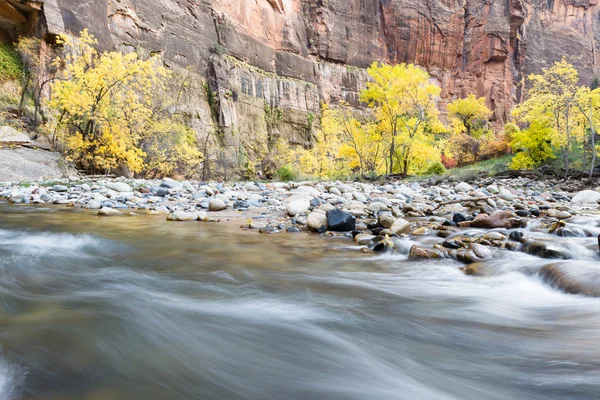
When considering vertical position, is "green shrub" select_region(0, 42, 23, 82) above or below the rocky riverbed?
above

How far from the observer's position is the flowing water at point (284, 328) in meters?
1.20

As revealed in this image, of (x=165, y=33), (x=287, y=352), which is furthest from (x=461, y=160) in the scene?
(x=287, y=352)

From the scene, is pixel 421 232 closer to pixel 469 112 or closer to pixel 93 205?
pixel 93 205

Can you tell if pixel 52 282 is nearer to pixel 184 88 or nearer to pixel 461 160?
pixel 184 88

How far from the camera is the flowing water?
1.20 metres

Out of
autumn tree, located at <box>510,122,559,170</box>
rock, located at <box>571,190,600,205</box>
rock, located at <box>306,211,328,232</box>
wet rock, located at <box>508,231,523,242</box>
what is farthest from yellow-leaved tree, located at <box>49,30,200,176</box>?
autumn tree, located at <box>510,122,559,170</box>

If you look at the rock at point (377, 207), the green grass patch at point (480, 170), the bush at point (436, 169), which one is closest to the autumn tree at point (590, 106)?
the green grass patch at point (480, 170)

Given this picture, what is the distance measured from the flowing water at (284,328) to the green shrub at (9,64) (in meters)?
15.6

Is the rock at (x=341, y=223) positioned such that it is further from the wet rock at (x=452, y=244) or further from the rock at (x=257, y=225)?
the wet rock at (x=452, y=244)

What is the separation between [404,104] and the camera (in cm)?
1404

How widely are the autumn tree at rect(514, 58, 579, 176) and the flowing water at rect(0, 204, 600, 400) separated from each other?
11517 mm

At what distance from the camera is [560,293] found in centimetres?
220

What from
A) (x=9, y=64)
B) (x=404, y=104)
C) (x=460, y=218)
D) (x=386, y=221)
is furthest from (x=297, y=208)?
(x=9, y=64)

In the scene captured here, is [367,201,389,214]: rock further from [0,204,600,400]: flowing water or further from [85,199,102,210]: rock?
[85,199,102,210]: rock
